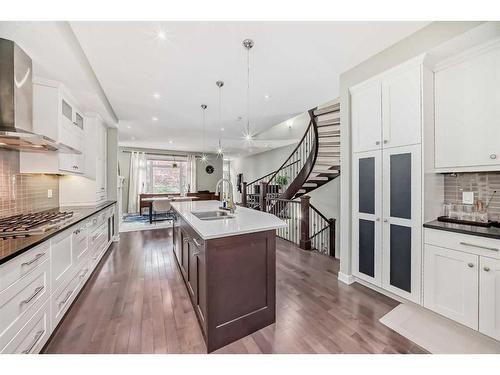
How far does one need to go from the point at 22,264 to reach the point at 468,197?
366 centimetres

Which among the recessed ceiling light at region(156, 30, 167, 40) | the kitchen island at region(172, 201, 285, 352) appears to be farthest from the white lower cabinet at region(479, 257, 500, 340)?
the recessed ceiling light at region(156, 30, 167, 40)

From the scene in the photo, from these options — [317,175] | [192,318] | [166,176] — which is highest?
[166,176]

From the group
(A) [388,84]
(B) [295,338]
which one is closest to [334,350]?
(B) [295,338]

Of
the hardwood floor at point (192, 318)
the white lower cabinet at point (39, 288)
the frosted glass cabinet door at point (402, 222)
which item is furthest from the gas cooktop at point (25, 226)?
the frosted glass cabinet door at point (402, 222)

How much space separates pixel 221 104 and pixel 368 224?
320cm

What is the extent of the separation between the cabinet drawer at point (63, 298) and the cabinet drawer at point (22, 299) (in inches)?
7.6

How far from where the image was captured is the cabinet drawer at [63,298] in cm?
174

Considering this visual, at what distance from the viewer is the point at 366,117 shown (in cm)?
243

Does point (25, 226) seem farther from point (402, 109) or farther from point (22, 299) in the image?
point (402, 109)

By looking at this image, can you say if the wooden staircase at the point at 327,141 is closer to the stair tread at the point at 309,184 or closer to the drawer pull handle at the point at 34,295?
the stair tread at the point at 309,184

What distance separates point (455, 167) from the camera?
6.35ft

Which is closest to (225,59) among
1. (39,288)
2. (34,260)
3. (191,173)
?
(34,260)
